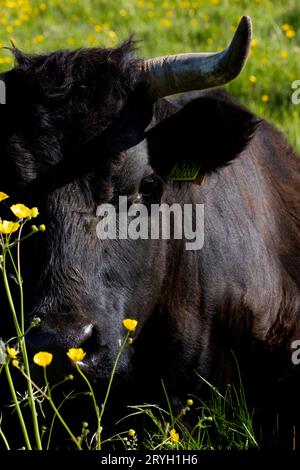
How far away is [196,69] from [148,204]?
65 cm

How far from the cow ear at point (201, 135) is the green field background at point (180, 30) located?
3.48m

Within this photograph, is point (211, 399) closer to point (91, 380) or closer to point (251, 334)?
point (251, 334)

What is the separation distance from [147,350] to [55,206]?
3.16ft

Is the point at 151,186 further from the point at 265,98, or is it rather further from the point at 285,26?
the point at 285,26

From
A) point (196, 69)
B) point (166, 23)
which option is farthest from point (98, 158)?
point (166, 23)

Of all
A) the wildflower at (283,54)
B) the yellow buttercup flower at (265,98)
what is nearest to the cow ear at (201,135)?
the yellow buttercup flower at (265,98)

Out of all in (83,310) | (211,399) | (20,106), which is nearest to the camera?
(83,310)

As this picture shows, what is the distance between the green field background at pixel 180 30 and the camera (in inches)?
366

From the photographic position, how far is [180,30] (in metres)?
10.8

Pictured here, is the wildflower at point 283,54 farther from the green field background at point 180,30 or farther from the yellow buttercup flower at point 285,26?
the yellow buttercup flower at point 285,26

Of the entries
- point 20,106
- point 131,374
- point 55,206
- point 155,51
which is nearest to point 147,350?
point 131,374

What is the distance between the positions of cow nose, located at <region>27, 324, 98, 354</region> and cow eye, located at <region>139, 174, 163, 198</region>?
33.0 inches

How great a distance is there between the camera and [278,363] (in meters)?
5.78

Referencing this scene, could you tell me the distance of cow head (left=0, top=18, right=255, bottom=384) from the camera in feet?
15.6
